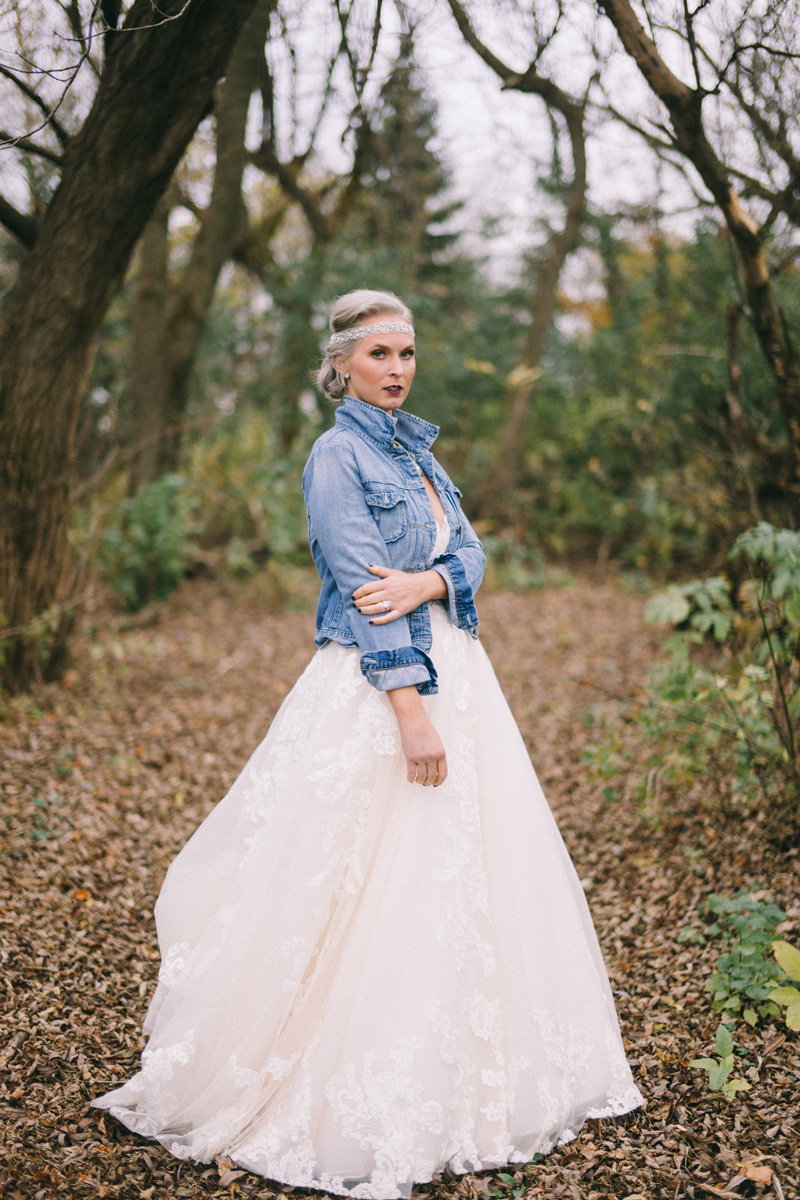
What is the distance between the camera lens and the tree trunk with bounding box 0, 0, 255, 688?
327cm

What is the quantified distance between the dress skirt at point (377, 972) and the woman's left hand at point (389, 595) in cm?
19

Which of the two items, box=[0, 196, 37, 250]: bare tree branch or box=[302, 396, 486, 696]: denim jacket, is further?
box=[0, 196, 37, 250]: bare tree branch

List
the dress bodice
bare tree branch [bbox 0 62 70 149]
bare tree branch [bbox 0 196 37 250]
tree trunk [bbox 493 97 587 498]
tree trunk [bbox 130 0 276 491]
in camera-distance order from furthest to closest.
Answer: tree trunk [bbox 493 97 587 498], tree trunk [bbox 130 0 276 491], bare tree branch [bbox 0 196 37 250], bare tree branch [bbox 0 62 70 149], the dress bodice

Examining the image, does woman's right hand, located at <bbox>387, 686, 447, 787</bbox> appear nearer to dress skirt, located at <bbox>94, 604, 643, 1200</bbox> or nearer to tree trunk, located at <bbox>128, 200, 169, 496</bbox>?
dress skirt, located at <bbox>94, 604, 643, 1200</bbox>

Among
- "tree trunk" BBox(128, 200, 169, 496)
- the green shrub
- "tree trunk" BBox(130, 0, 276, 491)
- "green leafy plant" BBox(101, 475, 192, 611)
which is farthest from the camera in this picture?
"tree trunk" BBox(128, 200, 169, 496)

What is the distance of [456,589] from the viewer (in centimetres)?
222

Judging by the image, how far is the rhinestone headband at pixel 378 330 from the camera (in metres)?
2.18

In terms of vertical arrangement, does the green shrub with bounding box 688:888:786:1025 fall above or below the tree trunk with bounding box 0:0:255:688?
below

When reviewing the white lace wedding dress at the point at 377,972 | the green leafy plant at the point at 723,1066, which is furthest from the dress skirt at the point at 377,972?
the green leafy plant at the point at 723,1066

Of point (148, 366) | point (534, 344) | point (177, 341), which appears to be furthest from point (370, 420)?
point (534, 344)

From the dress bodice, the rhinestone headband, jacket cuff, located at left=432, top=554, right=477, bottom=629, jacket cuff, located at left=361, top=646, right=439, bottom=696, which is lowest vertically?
jacket cuff, located at left=361, top=646, right=439, bottom=696

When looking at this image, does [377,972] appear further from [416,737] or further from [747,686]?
[747,686]

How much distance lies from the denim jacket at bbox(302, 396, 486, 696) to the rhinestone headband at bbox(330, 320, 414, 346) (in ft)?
0.54

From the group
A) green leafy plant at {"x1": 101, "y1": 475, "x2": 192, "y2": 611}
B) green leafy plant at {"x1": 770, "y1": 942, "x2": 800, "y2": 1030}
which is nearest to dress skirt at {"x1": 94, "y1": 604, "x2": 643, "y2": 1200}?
green leafy plant at {"x1": 770, "y1": 942, "x2": 800, "y2": 1030}
